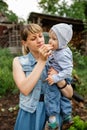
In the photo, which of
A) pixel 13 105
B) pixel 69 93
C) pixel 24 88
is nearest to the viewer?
pixel 24 88

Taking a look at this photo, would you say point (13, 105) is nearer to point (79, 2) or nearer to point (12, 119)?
point (12, 119)

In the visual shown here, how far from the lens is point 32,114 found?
10.8 feet

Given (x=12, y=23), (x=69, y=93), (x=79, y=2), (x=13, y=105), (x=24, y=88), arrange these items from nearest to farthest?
(x=24, y=88) < (x=69, y=93) < (x=13, y=105) < (x=12, y=23) < (x=79, y=2)

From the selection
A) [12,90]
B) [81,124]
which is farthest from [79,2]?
[81,124]

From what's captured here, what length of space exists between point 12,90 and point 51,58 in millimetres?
4682

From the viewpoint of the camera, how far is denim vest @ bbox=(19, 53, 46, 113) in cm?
319

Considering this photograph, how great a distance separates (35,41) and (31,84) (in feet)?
1.29

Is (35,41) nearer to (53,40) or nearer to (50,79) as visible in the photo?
(53,40)

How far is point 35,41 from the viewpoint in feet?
10.3

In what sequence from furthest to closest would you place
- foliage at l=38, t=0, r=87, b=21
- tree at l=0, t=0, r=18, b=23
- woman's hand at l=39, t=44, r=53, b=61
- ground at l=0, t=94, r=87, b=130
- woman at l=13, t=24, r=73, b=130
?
foliage at l=38, t=0, r=87, b=21
tree at l=0, t=0, r=18, b=23
ground at l=0, t=94, r=87, b=130
woman at l=13, t=24, r=73, b=130
woman's hand at l=39, t=44, r=53, b=61

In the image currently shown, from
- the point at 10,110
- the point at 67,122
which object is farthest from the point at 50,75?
the point at 10,110

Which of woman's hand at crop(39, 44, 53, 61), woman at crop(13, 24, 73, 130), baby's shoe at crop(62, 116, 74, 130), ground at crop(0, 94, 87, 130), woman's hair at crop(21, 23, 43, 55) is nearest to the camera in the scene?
woman's hand at crop(39, 44, 53, 61)

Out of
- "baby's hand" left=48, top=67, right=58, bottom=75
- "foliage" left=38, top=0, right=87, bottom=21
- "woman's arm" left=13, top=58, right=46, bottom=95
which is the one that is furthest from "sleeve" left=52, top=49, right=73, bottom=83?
"foliage" left=38, top=0, right=87, bottom=21

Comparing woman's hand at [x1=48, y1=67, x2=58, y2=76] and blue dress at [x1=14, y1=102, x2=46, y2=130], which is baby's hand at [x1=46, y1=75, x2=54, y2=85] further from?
blue dress at [x1=14, y1=102, x2=46, y2=130]
